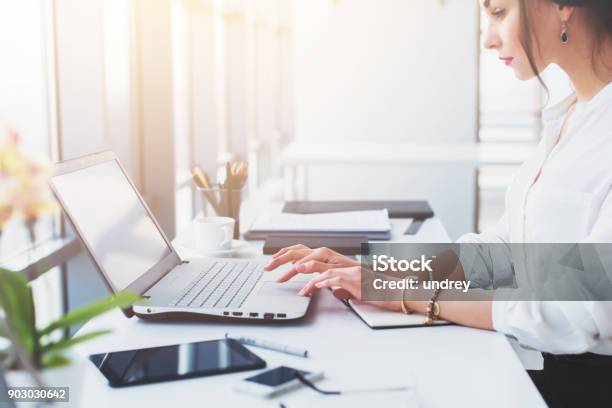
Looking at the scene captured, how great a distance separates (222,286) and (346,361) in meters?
0.36

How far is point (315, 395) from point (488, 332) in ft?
1.13

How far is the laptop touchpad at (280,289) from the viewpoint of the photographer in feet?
4.00

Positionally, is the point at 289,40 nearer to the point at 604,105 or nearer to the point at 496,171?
the point at 496,171

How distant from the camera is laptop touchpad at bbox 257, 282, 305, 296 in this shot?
4.00ft

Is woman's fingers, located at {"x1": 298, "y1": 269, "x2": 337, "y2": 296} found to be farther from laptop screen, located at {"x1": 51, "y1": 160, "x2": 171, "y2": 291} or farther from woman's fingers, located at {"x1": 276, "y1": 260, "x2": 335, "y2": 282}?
laptop screen, located at {"x1": 51, "y1": 160, "x2": 171, "y2": 291}

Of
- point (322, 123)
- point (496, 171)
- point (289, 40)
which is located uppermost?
point (289, 40)

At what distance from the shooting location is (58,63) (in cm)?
190

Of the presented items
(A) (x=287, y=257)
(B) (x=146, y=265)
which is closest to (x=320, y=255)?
(A) (x=287, y=257)

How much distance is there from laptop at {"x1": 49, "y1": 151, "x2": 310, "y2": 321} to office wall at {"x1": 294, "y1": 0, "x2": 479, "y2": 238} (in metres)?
2.84

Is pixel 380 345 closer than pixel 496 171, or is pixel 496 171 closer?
pixel 380 345

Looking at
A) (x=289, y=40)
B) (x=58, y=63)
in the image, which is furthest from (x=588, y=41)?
(x=289, y=40)

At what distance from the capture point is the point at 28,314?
1.81 feet

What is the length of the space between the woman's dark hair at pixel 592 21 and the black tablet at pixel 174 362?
74cm

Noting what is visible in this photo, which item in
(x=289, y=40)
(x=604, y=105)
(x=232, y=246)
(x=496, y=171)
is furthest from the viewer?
(x=496, y=171)
